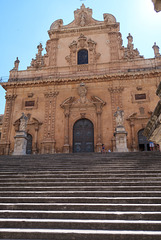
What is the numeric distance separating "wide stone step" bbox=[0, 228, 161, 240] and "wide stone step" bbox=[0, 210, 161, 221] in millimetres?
522

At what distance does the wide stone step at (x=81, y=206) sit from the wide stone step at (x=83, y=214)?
23cm

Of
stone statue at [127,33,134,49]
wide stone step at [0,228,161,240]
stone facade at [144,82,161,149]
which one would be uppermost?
stone statue at [127,33,134,49]

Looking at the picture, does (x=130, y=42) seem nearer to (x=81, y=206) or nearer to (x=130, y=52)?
(x=130, y=52)

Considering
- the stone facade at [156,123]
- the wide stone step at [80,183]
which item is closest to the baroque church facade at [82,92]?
the wide stone step at [80,183]

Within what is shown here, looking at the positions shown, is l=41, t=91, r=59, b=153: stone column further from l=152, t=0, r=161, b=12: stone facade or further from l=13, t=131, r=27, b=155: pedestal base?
l=152, t=0, r=161, b=12: stone facade

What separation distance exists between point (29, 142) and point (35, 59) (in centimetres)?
923

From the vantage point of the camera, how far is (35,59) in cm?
2162

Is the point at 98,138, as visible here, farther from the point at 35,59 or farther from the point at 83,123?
the point at 35,59

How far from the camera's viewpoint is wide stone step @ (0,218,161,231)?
3652 mm

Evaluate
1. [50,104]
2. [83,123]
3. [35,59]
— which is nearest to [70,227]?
[83,123]

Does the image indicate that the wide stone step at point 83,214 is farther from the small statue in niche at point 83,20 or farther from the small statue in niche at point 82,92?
the small statue in niche at point 83,20

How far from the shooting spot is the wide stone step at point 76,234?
11.0 feet

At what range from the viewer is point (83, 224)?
3.80 metres

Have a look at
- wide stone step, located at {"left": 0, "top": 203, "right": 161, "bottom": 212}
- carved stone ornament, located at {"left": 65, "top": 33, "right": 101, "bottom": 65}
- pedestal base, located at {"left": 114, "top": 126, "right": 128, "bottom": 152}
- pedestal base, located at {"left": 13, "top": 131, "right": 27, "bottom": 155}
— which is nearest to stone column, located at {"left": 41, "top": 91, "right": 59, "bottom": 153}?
pedestal base, located at {"left": 13, "top": 131, "right": 27, "bottom": 155}
